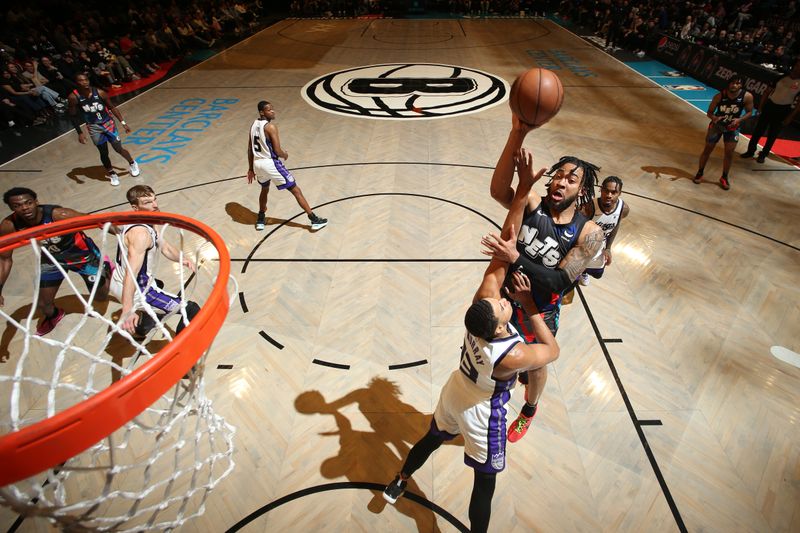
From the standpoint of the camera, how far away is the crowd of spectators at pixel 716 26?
472 inches

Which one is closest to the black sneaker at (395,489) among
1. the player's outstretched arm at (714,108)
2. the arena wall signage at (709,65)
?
the player's outstretched arm at (714,108)

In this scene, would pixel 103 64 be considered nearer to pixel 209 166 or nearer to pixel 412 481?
pixel 209 166

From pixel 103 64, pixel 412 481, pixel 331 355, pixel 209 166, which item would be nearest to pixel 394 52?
pixel 103 64

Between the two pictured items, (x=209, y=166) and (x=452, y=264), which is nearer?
(x=452, y=264)

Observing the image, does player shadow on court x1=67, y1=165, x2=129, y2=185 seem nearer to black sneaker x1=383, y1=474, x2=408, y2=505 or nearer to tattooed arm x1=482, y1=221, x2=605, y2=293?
black sneaker x1=383, y1=474, x2=408, y2=505

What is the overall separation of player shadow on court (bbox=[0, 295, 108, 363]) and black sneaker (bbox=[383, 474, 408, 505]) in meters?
3.81

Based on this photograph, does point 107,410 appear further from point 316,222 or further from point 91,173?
point 91,173

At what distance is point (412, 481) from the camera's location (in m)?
2.99

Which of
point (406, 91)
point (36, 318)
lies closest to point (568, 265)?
point (36, 318)

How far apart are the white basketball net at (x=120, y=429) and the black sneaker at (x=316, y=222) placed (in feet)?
4.54

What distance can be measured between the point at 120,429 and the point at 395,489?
6.31 ft

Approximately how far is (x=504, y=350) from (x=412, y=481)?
1.53 meters

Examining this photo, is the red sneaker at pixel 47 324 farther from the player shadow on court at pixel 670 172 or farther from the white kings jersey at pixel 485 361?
the player shadow on court at pixel 670 172

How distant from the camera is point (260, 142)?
5129mm
